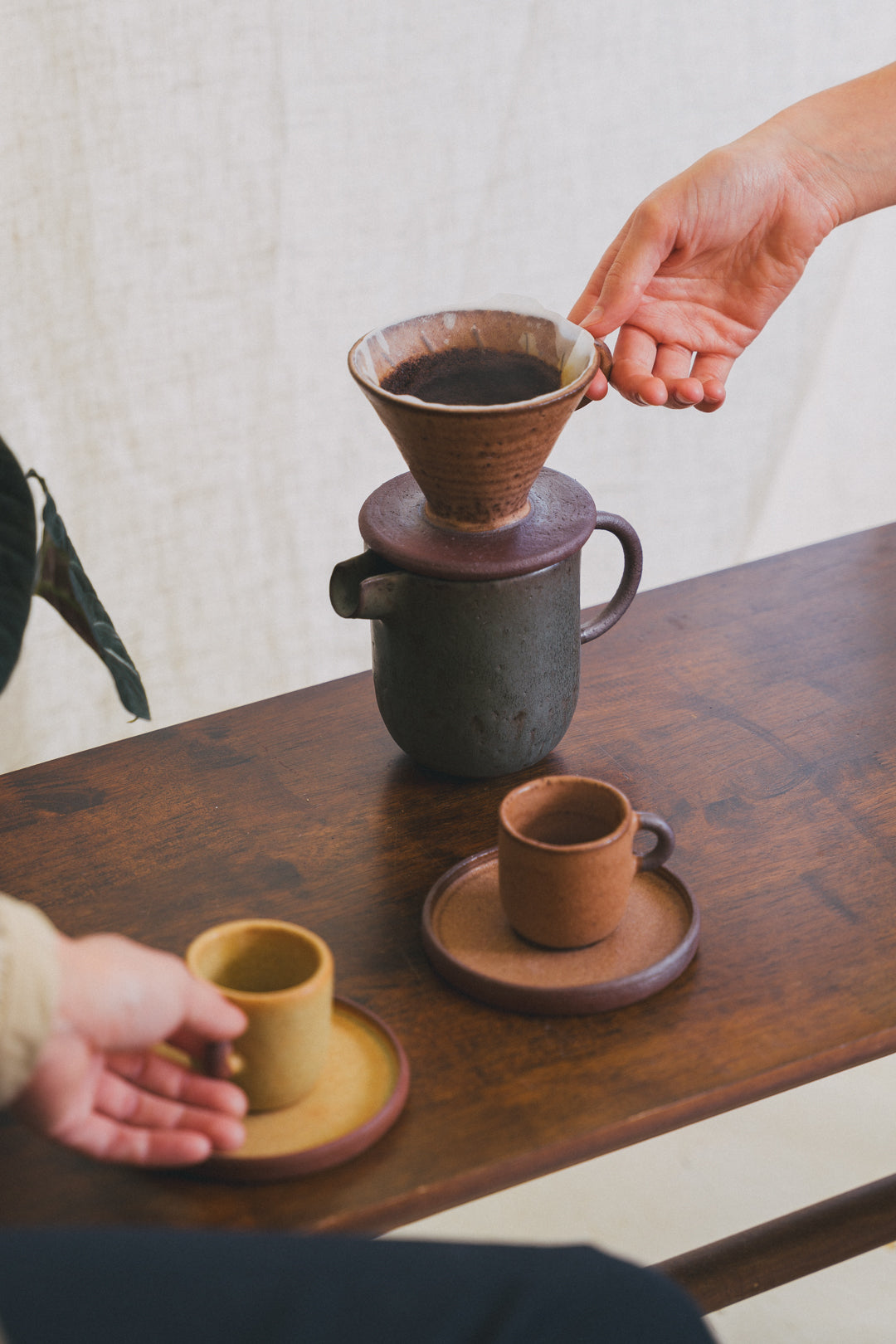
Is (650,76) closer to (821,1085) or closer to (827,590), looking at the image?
(827,590)

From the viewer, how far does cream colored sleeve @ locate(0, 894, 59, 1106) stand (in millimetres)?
659

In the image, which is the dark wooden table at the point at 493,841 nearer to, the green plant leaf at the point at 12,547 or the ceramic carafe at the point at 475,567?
the ceramic carafe at the point at 475,567

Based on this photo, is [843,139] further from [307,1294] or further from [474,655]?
[307,1294]

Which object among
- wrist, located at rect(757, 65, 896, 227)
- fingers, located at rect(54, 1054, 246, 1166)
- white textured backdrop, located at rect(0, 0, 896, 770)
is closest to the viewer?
fingers, located at rect(54, 1054, 246, 1166)

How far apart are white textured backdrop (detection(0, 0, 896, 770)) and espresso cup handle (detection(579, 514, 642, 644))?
0.86 meters

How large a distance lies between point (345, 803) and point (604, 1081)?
0.38m

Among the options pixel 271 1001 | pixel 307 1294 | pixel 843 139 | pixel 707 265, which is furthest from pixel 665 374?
pixel 307 1294

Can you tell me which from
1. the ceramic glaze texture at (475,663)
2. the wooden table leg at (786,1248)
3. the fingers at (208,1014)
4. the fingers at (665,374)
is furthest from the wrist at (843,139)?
the fingers at (208,1014)

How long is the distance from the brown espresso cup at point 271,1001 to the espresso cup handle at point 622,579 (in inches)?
17.5

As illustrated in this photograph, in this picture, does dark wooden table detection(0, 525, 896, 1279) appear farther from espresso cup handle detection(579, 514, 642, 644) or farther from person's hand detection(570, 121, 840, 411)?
person's hand detection(570, 121, 840, 411)

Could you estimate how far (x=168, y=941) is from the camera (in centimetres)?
96

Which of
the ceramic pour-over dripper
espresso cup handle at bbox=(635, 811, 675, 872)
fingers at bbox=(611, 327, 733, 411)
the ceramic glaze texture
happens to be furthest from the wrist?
espresso cup handle at bbox=(635, 811, 675, 872)

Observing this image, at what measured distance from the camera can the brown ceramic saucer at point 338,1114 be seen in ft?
2.48

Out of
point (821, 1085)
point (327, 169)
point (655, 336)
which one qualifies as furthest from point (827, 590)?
point (327, 169)
